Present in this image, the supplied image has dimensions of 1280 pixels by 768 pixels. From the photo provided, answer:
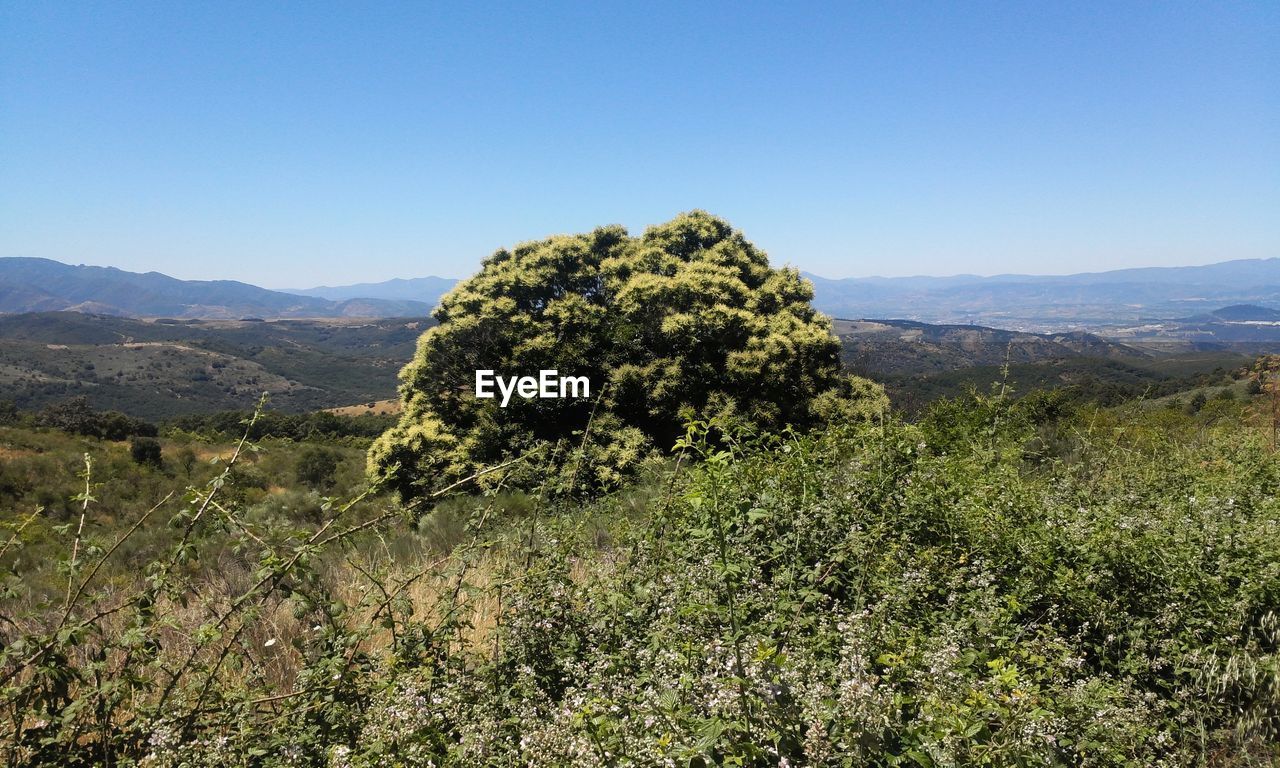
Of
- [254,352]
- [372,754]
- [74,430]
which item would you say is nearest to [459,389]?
[372,754]

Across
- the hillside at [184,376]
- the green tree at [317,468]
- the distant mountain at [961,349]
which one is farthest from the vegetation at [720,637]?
the hillside at [184,376]

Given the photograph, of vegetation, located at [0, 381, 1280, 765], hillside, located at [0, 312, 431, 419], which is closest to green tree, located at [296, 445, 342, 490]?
vegetation, located at [0, 381, 1280, 765]

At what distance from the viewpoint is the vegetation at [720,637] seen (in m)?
1.78

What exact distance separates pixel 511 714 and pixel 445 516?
4511 millimetres

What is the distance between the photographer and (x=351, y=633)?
93.3 inches

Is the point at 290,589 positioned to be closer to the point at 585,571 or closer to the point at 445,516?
the point at 585,571

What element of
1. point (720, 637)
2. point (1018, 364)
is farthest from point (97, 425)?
point (1018, 364)

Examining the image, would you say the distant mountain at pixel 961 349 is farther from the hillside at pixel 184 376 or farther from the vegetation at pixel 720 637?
the hillside at pixel 184 376

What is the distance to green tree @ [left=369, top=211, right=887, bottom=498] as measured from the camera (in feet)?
27.6

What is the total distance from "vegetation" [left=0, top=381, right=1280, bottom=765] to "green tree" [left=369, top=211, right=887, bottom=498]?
440 centimetres

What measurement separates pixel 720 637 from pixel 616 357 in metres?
6.69

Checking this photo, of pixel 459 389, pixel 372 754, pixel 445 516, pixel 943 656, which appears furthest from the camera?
pixel 459 389

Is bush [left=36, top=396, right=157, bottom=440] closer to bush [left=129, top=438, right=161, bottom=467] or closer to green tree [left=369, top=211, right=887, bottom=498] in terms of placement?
bush [left=129, top=438, right=161, bottom=467]

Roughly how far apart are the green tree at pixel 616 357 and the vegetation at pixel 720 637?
4.40 m
